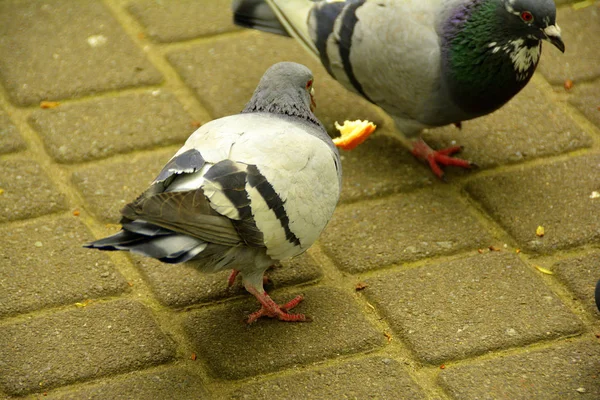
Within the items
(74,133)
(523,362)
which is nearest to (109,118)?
(74,133)

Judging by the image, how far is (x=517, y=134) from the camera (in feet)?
15.2

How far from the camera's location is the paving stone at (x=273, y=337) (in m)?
3.25

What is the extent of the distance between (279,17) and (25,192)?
5.37 ft

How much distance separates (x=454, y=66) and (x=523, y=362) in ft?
4.89

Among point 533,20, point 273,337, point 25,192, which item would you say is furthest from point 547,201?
point 25,192

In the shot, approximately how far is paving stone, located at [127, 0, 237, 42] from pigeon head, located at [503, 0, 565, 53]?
213 cm

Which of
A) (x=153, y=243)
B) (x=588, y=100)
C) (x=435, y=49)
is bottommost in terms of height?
(x=588, y=100)

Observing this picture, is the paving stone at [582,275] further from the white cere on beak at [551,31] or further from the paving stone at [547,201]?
the white cere on beak at [551,31]

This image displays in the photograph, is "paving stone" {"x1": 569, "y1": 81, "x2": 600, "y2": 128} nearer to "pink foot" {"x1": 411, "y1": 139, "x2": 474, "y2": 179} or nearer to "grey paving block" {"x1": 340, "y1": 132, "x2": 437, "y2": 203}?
"pink foot" {"x1": 411, "y1": 139, "x2": 474, "y2": 179}

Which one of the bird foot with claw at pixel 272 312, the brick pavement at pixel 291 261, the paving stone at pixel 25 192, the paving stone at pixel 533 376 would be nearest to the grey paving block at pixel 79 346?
the brick pavement at pixel 291 261

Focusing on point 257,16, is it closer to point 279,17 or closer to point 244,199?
point 279,17

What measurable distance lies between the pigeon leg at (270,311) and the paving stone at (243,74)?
4.88 ft

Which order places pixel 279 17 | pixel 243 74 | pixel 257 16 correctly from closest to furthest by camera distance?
pixel 279 17 → pixel 257 16 → pixel 243 74

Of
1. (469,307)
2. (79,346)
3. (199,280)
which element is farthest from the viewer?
(199,280)
